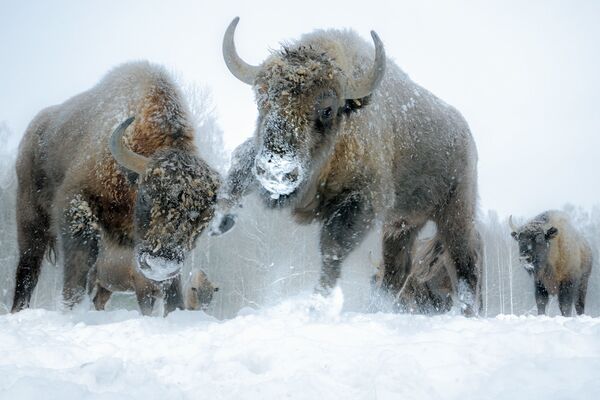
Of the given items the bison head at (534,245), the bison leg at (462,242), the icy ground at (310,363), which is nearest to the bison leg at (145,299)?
the bison leg at (462,242)

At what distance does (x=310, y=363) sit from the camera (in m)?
2.38

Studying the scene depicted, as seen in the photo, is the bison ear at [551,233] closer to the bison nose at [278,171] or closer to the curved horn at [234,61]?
the curved horn at [234,61]

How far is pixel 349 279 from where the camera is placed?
25.9 metres

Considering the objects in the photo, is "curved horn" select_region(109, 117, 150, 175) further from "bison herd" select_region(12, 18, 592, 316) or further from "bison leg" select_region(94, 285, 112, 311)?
"bison leg" select_region(94, 285, 112, 311)

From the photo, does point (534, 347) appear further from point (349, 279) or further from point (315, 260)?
point (349, 279)

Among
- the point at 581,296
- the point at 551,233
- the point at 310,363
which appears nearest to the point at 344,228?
the point at 310,363

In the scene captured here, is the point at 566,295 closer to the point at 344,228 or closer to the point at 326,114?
the point at 344,228

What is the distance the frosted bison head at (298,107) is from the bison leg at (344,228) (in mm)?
503

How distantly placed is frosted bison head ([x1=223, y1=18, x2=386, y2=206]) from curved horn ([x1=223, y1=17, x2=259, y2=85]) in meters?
0.01

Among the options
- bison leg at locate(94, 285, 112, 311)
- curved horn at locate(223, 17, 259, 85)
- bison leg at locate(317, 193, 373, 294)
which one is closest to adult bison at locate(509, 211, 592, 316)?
bison leg at locate(94, 285, 112, 311)

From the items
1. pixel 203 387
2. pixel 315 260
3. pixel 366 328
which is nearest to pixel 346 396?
pixel 203 387

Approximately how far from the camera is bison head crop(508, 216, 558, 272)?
14016 mm

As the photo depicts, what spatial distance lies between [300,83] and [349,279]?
21.6 metres

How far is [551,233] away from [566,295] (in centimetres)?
162
